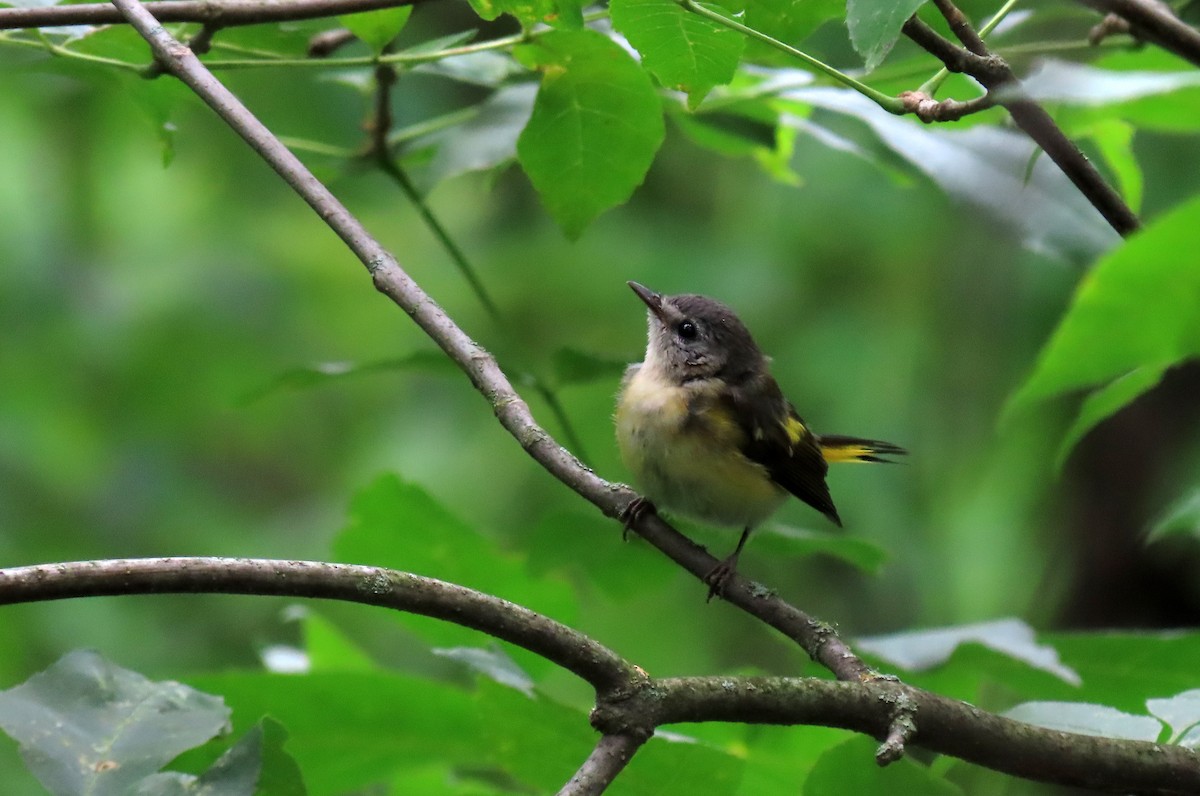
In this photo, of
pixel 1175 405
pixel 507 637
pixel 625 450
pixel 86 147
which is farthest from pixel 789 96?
pixel 86 147

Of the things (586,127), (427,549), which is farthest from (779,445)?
(586,127)

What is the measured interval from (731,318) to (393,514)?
73.9 inches

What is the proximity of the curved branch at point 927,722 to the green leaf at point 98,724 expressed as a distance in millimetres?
594

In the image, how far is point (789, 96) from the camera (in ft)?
9.01

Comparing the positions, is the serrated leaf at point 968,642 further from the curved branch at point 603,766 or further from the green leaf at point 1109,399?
the curved branch at point 603,766

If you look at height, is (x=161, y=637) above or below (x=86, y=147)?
below

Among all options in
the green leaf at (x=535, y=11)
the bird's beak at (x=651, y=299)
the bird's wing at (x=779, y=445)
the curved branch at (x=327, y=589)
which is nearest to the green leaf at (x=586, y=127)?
the green leaf at (x=535, y=11)

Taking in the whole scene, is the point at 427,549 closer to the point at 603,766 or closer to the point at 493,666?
the point at 493,666

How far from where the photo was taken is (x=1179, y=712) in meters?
1.62

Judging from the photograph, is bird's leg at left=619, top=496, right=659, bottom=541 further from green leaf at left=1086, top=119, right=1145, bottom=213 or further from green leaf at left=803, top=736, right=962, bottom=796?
green leaf at left=1086, top=119, right=1145, bottom=213

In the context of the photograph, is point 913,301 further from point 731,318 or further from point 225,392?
point 225,392

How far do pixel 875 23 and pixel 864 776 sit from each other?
932 mm

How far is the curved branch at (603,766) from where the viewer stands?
4.41 feet

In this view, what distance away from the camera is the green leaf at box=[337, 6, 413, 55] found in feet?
7.30
